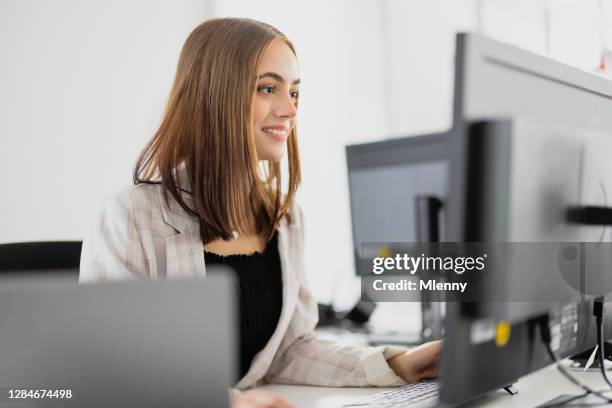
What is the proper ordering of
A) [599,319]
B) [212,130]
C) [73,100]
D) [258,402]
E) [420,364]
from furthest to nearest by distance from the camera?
1. [73,100]
2. [212,130]
3. [420,364]
4. [599,319]
5. [258,402]

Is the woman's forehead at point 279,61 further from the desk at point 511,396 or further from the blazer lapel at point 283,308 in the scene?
the desk at point 511,396

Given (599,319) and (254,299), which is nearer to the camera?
(599,319)

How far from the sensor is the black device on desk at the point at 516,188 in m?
0.66

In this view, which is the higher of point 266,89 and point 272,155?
point 266,89

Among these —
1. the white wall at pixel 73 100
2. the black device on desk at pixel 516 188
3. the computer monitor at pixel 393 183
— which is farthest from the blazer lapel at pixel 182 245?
the white wall at pixel 73 100

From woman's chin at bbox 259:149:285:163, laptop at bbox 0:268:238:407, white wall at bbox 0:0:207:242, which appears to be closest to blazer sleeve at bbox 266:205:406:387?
woman's chin at bbox 259:149:285:163

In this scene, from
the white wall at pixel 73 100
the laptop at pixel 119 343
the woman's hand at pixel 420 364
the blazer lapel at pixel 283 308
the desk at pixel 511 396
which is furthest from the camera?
the white wall at pixel 73 100

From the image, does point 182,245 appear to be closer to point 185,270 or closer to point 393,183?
point 185,270

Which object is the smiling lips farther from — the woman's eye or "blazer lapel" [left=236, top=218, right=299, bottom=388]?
"blazer lapel" [left=236, top=218, right=299, bottom=388]

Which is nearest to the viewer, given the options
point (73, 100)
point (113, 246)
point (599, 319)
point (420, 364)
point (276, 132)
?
point (599, 319)

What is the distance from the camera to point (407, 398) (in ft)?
3.06

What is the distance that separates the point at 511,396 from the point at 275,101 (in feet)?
2.72

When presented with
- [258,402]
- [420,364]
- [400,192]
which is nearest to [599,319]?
[420,364]

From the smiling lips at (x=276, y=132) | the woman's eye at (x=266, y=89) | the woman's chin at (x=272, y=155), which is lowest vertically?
the woman's chin at (x=272, y=155)
